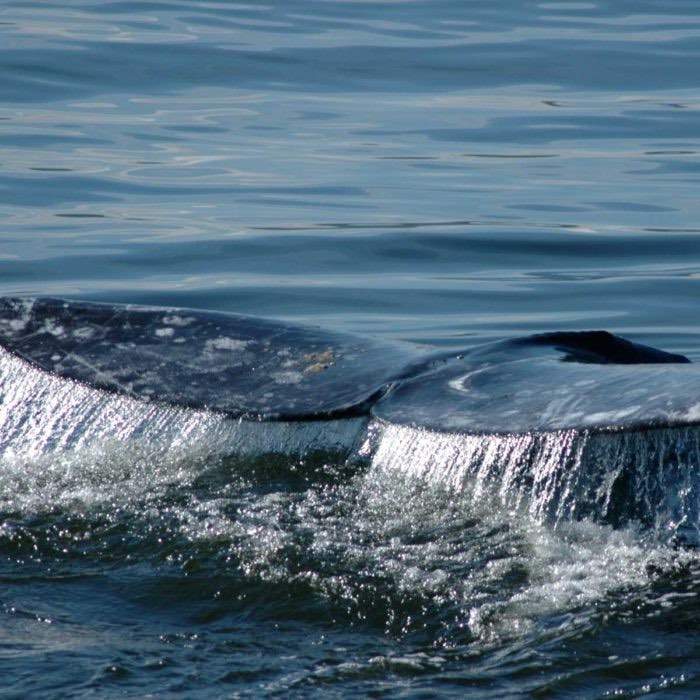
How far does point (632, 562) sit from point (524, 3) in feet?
65.2

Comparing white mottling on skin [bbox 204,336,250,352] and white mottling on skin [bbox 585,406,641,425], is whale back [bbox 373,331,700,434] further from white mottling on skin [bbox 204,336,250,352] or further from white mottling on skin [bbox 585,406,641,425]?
white mottling on skin [bbox 204,336,250,352]

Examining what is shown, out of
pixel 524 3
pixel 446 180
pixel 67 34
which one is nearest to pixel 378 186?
pixel 446 180

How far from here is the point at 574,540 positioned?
4.33 metres

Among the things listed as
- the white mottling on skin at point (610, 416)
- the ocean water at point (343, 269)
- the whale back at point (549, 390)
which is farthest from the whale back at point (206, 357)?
the white mottling on skin at point (610, 416)

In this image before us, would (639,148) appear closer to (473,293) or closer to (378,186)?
(378,186)

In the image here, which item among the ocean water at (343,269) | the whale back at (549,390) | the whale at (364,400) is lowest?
the ocean water at (343,269)

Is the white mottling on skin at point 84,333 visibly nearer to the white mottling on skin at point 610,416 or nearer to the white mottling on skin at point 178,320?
the white mottling on skin at point 178,320

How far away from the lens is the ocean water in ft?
12.4

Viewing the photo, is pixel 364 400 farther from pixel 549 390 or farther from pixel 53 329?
pixel 53 329

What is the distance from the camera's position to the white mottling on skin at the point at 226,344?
463cm

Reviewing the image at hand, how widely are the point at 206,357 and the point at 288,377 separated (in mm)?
309

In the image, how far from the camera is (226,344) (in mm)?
4648

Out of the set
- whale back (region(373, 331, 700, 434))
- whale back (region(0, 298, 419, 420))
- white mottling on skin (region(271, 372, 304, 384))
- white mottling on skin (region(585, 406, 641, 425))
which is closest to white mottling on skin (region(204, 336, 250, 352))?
whale back (region(0, 298, 419, 420))

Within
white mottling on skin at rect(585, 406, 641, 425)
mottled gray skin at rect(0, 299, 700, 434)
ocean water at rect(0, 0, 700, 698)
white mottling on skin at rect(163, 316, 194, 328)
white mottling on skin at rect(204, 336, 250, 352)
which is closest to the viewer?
white mottling on skin at rect(585, 406, 641, 425)
